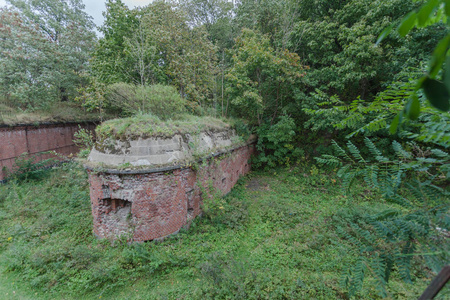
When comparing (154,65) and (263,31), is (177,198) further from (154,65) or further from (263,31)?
(263,31)

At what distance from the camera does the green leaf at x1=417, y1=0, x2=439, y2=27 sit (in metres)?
0.73

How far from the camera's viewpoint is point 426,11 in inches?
29.9

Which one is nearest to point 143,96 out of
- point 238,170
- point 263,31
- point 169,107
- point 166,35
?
point 169,107

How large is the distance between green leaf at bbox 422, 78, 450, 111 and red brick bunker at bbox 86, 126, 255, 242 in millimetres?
5593

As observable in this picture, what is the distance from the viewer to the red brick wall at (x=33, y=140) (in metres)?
10.9

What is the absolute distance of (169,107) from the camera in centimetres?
844

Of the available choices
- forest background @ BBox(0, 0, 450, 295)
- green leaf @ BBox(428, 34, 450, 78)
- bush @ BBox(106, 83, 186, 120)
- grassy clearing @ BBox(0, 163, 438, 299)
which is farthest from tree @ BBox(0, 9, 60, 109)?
green leaf @ BBox(428, 34, 450, 78)

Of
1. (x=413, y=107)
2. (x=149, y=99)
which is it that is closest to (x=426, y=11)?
(x=413, y=107)

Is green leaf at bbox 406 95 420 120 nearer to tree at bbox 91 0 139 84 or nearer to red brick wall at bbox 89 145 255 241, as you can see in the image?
red brick wall at bbox 89 145 255 241

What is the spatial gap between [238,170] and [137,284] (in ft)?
22.5

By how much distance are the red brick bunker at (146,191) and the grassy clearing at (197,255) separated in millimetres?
425

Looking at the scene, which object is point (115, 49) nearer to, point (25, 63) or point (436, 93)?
point (25, 63)

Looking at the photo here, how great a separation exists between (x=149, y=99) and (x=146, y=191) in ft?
13.3

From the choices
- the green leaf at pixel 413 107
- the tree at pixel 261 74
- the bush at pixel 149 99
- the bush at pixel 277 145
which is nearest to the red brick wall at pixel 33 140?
the bush at pixel 149 99
